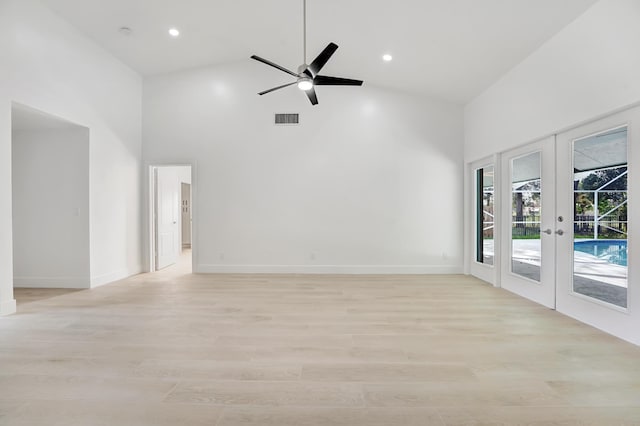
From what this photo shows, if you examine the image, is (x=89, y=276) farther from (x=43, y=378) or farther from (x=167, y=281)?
(x=43, y=378)

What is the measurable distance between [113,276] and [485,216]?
6.31 m

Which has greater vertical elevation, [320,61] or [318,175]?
[320,61]

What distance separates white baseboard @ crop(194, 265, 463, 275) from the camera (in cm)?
575

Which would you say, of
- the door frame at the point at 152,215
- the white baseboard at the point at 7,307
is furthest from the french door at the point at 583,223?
the white baseboard at the point at 7,307

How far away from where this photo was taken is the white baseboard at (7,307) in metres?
3.36

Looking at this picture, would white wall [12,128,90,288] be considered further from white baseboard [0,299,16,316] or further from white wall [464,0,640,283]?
white wall [464,0,640,283]

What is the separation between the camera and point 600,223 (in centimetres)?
308

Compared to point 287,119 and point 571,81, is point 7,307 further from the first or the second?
point 571,81

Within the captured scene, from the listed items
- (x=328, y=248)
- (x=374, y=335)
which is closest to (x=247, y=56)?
(x=328, y=248)

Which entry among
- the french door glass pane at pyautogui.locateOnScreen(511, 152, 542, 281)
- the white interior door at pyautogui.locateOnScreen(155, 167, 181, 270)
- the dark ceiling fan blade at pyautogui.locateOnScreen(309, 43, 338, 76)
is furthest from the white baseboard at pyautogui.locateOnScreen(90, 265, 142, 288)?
the french door glass pane at pyautogui.locateOnScreen(511, 152, 542, 281)

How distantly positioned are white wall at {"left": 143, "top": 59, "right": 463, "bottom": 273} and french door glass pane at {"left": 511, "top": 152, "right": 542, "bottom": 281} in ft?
4.36

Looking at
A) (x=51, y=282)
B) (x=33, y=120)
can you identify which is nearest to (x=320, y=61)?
(x=33, y=120)

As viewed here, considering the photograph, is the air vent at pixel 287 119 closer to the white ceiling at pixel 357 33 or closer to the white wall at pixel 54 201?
the white ceiling at pixel 357 33

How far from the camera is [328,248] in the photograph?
5824 millimetres
